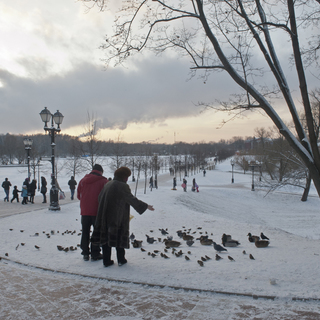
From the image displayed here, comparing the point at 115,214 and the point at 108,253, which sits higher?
the point at 115,214

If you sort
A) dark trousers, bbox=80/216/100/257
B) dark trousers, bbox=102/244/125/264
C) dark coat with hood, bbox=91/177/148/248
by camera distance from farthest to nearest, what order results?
1. dark trousers, bbox=80/216/100/257
2. dark trousers, bbox=102/244/125/264
3. dark coat with hood, bbox=91/177/148/248

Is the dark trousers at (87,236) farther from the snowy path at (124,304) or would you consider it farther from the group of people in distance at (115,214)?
the snowy path at (124,304)

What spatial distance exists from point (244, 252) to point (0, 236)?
6.23 m

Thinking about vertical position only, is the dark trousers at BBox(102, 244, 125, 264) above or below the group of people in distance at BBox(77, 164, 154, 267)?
below

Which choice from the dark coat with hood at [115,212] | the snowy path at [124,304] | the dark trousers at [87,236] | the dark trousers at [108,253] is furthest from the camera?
the dark trousers at [87,236]

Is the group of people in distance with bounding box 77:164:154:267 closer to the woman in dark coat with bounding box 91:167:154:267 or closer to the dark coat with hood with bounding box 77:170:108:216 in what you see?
the woman in dark coat with bounding box 91:167:154:267

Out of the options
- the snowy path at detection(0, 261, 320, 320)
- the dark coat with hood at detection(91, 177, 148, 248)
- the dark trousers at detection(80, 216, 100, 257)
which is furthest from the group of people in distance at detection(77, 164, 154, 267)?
the snowy path at detection(0, 261, 320, 320)

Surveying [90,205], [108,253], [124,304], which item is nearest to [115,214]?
[108,253]

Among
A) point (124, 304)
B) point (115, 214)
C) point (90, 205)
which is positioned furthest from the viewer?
point (90, 205)

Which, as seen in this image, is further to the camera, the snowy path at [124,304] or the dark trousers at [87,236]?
the dark trousers at [87,236]

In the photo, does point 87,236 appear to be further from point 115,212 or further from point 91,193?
point 115,212

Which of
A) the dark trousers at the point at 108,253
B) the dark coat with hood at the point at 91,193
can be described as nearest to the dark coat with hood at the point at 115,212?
the dark trousers at the point at 108,253

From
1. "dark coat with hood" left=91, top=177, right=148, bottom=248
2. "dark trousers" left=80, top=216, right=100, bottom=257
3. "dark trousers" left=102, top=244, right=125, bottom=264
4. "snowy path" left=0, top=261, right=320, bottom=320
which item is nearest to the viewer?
"snowy path" left=0, top=261, right=320, bottom=320

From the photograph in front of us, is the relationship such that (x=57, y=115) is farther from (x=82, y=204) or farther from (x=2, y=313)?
(x=2, y=313)
